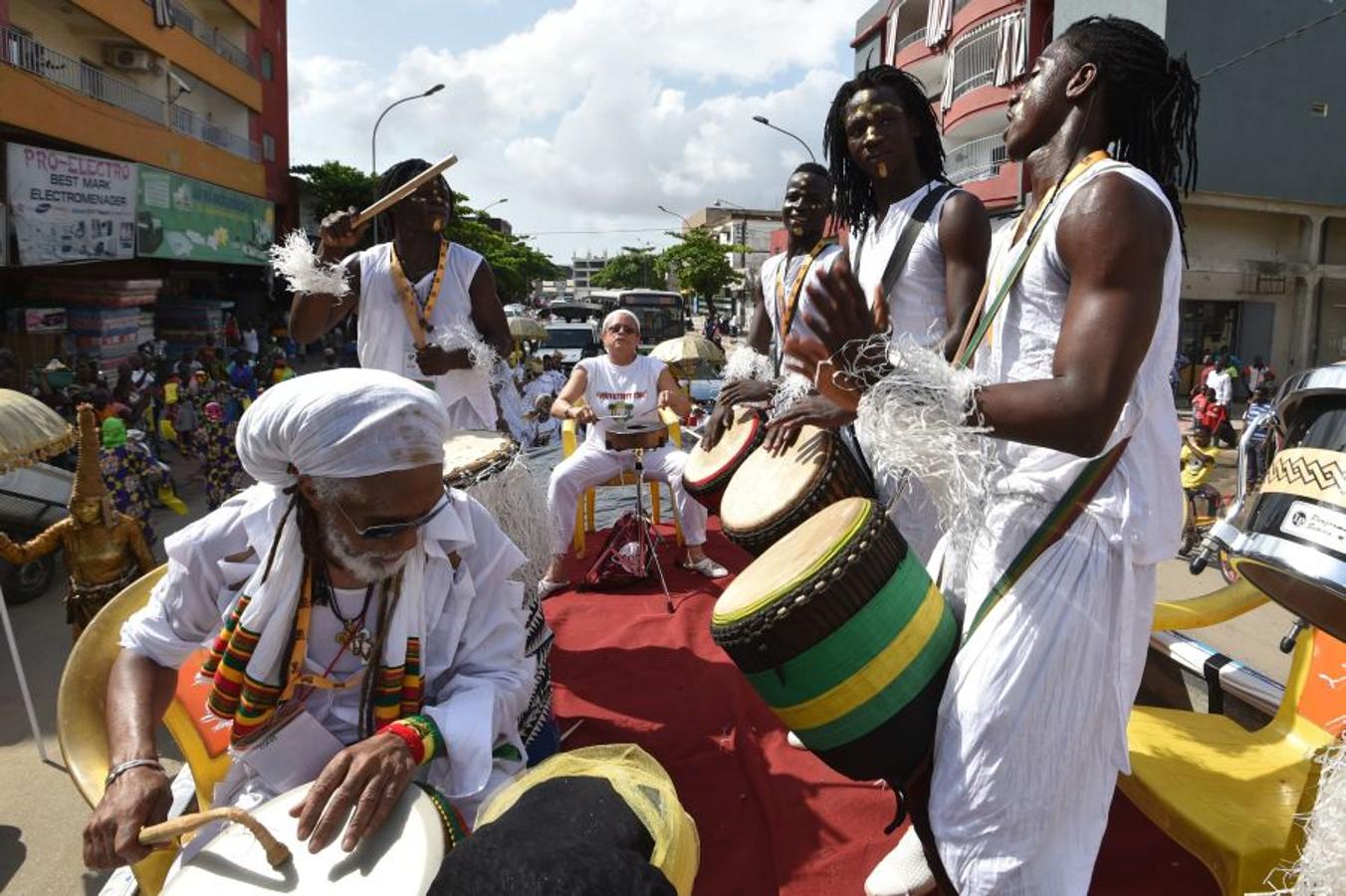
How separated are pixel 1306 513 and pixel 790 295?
251 centimetres

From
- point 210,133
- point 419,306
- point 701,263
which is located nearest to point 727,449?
point 419,306

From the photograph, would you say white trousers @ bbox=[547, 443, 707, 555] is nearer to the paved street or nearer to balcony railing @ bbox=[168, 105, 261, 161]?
the paved street

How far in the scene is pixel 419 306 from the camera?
11.8ft

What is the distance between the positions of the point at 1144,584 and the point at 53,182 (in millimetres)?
15740

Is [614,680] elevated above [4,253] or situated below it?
below

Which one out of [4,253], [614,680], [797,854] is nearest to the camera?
[797,854]

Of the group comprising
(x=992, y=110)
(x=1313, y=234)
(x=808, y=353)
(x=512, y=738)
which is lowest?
(x=512, y=738)

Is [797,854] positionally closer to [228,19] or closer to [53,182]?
[53,182]

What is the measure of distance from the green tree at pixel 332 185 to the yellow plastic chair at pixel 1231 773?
3022cm

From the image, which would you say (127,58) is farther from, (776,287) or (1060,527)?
(1060,527)

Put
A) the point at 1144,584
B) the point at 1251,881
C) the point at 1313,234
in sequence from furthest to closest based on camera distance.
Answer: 1. the point at 1313,234
2. the point at 1251,881
3. the point at 1144,584

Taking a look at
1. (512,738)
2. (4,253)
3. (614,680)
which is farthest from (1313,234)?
(4,253)

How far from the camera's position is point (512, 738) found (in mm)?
1991

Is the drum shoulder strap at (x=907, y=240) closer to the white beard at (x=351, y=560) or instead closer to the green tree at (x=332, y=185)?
the white beard at (x=351, y=560)
